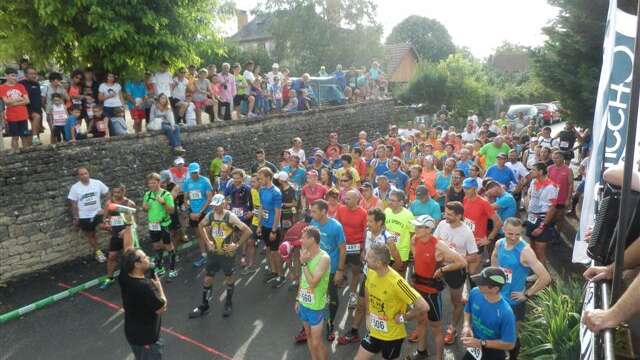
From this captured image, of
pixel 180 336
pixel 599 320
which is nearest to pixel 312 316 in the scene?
pixel 180 336

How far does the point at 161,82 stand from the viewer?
12.0 meters

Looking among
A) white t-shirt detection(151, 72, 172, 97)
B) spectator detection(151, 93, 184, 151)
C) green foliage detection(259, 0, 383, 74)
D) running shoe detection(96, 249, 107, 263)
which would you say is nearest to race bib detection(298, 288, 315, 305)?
running shoe detection(96, 249, 107, 263)

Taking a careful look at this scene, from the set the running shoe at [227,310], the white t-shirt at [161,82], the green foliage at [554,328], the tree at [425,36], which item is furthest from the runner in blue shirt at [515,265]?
the tree at [425,36]

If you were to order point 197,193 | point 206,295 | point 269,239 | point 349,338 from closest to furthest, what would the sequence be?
point 349,338
point 206,295
point 269,239
point 197,193

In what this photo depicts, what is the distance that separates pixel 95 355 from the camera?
6.32 meters

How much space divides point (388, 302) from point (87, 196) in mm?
7161

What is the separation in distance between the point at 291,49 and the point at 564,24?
107 ft

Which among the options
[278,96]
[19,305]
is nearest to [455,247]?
[19,305]

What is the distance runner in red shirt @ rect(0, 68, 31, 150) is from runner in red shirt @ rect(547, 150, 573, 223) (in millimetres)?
10051

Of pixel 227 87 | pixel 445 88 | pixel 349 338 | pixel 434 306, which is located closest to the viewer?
pixel 434 306

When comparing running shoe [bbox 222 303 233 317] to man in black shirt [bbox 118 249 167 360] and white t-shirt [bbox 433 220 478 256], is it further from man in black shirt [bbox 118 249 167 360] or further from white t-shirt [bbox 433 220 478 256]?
white t-shirt [bbox 433 220 478 256]

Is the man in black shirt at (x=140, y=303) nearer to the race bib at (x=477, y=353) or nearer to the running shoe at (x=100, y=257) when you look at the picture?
the race bib at (x=477, y=353)

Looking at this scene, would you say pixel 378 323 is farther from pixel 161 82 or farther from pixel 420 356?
pixel 161 82

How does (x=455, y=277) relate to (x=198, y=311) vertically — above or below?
above
